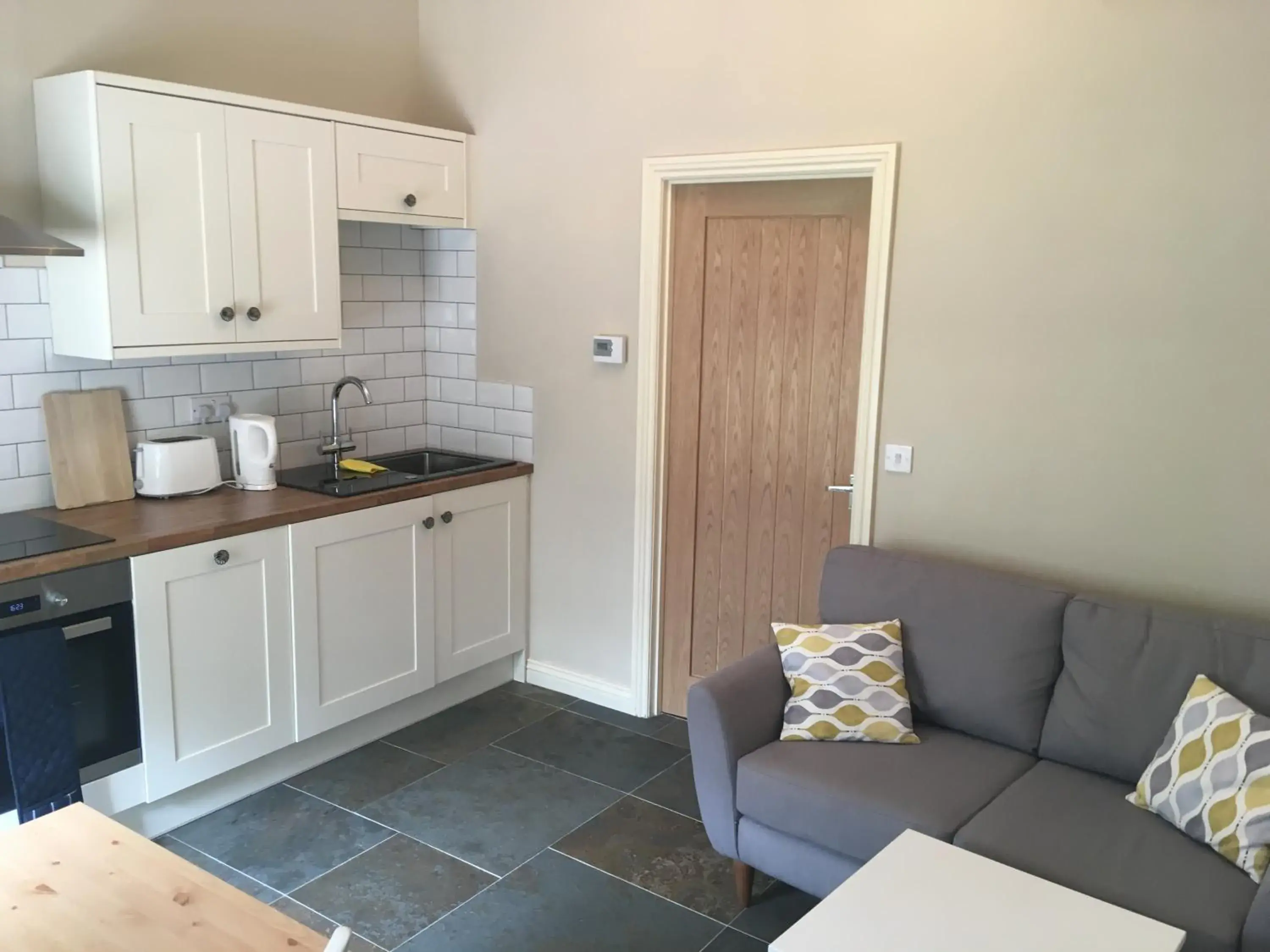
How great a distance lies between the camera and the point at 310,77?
3.85 meters

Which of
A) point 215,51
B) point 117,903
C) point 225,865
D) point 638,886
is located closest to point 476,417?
point 215,51

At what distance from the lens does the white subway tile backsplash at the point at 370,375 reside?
325 cm

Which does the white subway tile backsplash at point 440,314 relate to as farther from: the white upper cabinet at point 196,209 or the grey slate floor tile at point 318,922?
the grey slate floor tile at point 318,922

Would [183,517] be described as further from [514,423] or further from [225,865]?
[514,423]

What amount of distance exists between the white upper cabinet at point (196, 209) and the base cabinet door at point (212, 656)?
0.67 metres

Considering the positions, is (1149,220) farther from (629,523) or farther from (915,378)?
(629,523)

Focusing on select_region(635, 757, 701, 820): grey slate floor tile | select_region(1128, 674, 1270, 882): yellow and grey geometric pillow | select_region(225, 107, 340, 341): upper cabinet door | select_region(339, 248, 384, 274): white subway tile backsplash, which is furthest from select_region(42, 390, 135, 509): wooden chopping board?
select_region(1128, 674, 1270, 882): yellow and grey geometric pillow

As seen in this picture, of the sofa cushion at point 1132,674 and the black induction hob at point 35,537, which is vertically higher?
the black induction hob at point 35,537

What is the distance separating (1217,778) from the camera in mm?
2248

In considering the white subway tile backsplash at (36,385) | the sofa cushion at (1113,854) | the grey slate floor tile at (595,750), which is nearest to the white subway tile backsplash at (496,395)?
the grey slate floor tile at (595,750)

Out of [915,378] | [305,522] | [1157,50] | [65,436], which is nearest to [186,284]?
[65,436]

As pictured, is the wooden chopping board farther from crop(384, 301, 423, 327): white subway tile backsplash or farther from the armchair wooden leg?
the armchair wooden leg

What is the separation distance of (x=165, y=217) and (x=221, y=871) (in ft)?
6.26

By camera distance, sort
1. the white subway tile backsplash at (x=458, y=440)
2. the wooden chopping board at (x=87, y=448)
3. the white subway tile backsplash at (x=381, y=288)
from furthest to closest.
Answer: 1. the white subway tile backsplash at (x=458, y=440)
2. the white subway tile backsplash at (x=381, y=288)
3. the wooden chopping board at (x=87, y=448)
